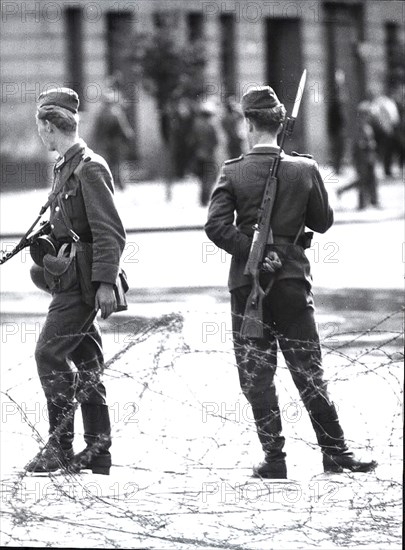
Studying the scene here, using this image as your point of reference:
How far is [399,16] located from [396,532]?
2388cm

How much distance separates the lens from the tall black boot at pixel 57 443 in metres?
5.99

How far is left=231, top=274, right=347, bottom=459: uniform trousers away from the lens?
252 inches

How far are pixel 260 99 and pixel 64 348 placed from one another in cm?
137

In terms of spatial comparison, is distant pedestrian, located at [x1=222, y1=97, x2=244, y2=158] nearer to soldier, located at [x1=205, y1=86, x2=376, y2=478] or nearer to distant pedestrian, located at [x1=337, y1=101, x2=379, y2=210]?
distant pedestrian, located at [x1=337, y1=101, x2=379, y2=210]

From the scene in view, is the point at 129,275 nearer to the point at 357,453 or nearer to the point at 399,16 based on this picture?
the point at 357,453

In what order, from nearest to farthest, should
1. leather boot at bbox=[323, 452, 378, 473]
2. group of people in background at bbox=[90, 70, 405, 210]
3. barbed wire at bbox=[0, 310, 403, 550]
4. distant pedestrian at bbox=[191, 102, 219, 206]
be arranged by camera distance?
barbed wire at bbox=[0, 310, 403, 550]
leather boot at bbox=[323, 452, 378, 473]
group of people in background at bbox=[90, 70, 405, 210]
distant pedestrian at bbox=[191, 102, 219, 206]

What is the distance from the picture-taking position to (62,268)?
652cm

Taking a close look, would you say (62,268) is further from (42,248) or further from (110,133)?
(110,133)

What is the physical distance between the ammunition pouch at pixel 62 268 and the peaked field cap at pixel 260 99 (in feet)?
3.23

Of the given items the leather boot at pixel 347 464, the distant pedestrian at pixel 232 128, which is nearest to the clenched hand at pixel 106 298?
the leather boot at pixel 347 464

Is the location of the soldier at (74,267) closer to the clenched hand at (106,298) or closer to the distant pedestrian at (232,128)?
the clenched hand at (106,298)

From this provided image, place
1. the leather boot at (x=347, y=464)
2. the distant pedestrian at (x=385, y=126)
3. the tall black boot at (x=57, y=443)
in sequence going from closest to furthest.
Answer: the tall black boot at (x=57, y=443) → the leather boot at (x=347, y=464) → the distant pedestrian at (x=385, y=126)

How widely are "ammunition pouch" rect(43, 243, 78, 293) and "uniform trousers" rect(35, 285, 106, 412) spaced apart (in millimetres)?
33

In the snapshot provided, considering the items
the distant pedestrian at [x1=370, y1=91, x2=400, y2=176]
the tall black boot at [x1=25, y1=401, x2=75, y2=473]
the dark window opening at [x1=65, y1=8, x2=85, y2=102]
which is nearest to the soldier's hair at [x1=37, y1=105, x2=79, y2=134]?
the tall black boot at [x1=25, y1=401, x2=75, y2=473]
